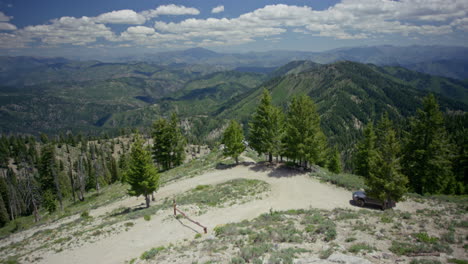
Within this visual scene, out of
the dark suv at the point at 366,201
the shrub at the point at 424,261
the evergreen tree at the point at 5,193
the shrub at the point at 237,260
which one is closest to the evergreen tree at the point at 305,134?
the dark suv at the point at 366,201

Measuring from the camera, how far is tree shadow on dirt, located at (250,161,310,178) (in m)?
38.8

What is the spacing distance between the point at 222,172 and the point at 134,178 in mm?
16220

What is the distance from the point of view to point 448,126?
166000mm

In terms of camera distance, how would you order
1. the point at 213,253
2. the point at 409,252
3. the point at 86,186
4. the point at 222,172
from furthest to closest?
the point at 86,186 < the point at 222,172 < the point at 213,253 < the point at 409,252

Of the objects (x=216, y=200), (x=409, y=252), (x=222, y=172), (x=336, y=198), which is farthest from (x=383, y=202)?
(x=222, y=172)

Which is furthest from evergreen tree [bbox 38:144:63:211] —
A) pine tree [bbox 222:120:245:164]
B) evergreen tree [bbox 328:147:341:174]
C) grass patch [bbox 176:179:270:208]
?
evergreen tree [bbox 328:147:341:174]

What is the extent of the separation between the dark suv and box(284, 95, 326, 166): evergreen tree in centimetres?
909

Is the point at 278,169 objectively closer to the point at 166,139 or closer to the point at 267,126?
the point at 267,126

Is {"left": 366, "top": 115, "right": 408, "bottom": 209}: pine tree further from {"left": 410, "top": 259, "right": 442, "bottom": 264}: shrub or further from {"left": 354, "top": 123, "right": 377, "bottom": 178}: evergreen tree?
{"left": 354, "top": 123, "right": 377, "bottom": 178}: evergreen tree

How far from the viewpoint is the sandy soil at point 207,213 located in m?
21.4

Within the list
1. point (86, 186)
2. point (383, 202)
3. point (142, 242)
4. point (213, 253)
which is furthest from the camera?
point (86, 186)

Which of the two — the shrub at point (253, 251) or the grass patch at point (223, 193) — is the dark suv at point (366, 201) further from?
the shrub at point (253, 251)

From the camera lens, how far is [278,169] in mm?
41281

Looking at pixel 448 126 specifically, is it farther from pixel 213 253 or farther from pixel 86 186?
pixel 86 186
